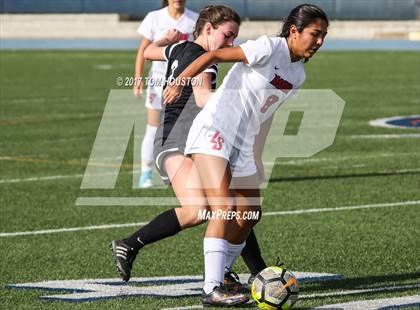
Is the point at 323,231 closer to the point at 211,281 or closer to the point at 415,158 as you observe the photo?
the point at 211,281

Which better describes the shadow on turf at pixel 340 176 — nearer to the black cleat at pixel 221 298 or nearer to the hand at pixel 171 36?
the hand at pixel 171 36

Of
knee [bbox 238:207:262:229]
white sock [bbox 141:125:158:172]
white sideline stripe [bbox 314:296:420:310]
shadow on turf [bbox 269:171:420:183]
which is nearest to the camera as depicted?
white sideline stripe [bbox 314:296:420:310]

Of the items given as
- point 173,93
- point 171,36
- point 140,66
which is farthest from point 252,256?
point 140,66

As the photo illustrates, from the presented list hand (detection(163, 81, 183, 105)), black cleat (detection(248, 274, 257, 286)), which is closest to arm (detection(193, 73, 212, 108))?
hand (detection(163, 81, 183, 105))

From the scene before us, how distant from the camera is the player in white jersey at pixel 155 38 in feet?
42.7

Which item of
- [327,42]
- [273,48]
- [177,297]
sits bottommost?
[327,42]

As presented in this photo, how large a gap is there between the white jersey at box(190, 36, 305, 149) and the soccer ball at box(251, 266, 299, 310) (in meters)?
0.86

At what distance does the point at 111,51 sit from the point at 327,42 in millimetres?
9551

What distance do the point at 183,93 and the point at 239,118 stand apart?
1.07 metres

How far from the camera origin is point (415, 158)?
15258mm

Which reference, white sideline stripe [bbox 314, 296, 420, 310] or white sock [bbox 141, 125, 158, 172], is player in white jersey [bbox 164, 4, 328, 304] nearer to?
white sideline stripe [bbox 314, 296, 420, 310]

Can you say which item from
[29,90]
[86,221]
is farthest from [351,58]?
A: [86,221]

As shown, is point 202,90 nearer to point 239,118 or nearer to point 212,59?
point 239,118

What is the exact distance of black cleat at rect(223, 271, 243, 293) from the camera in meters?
7.56
